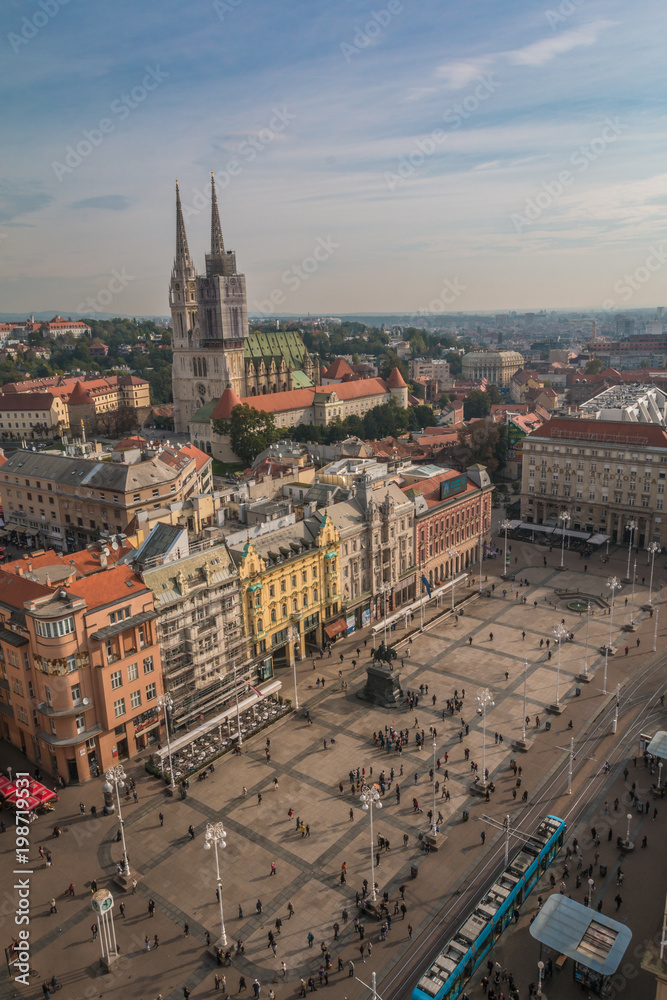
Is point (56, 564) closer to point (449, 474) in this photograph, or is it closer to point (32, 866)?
point (32, 866)

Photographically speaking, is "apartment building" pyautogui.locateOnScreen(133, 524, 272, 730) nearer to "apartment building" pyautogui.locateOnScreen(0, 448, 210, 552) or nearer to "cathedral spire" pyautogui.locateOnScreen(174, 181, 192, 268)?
"apartment building" pyautogui.locateOnScreen(0, 448, 210, 552)

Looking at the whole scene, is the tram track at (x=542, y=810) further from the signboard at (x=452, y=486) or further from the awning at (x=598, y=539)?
the awning at (x=598, y=539)

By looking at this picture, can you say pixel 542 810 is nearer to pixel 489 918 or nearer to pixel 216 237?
pixel 489 918

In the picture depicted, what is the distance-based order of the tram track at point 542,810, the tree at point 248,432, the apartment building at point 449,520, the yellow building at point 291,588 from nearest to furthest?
the tram track at point 542,810
the yellow building at point 291,588
the apartment building at point 449,520
the tree at point 248,432

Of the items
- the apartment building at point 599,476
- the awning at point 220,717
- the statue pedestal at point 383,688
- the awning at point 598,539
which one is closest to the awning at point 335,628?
the awning at point 220,717

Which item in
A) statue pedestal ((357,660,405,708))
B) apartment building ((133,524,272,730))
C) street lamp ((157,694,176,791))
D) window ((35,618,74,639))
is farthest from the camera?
statue pedestal ((357,660,405,708))

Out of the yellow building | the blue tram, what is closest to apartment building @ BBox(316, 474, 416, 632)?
the yellow building

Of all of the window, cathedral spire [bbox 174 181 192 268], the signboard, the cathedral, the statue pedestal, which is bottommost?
the statue pedestal
